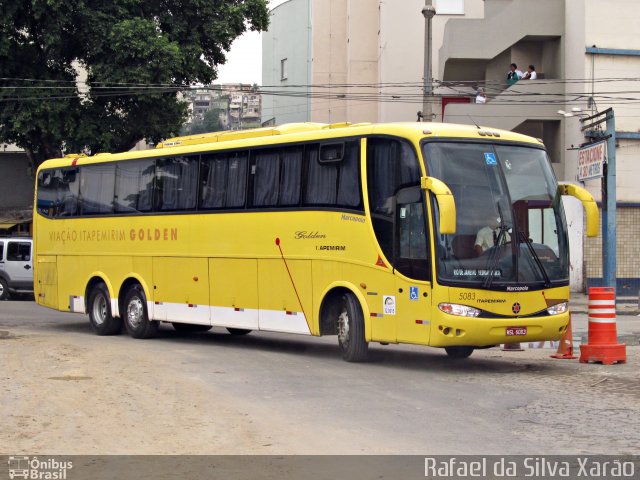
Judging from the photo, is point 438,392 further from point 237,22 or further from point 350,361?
point 237,22

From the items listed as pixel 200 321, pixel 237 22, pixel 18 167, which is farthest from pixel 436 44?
pixel 200 321

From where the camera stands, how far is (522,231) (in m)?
14.2

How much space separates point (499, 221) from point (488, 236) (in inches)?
10.5

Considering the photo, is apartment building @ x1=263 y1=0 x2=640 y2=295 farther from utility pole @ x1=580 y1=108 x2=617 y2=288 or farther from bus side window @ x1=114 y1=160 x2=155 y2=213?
bus side window @ x1=114 y1=160 x2=155 y2=213

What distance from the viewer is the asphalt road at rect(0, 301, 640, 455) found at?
8961 mm

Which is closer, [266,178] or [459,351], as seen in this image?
[459,351]

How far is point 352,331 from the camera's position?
15.2 meters

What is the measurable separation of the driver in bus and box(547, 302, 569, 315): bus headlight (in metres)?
1.30

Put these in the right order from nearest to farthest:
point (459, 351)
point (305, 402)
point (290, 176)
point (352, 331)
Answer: point (305, 402), point (352, 331), point (459, 351), point (290, 176)

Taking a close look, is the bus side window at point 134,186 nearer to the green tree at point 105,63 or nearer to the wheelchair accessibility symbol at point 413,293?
the wheelchair accessibility symbol at point 413,293

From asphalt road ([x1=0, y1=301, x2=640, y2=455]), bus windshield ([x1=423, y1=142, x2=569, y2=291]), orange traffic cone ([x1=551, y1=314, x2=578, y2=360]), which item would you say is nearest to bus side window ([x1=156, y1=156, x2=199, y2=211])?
asphalt road ([x1=0, y1=301, x2=640, y2=455])

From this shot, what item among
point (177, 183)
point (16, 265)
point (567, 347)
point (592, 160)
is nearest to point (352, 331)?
point (567, 347)

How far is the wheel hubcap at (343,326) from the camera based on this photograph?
609 inches

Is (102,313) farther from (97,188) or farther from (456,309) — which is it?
(456,309)
